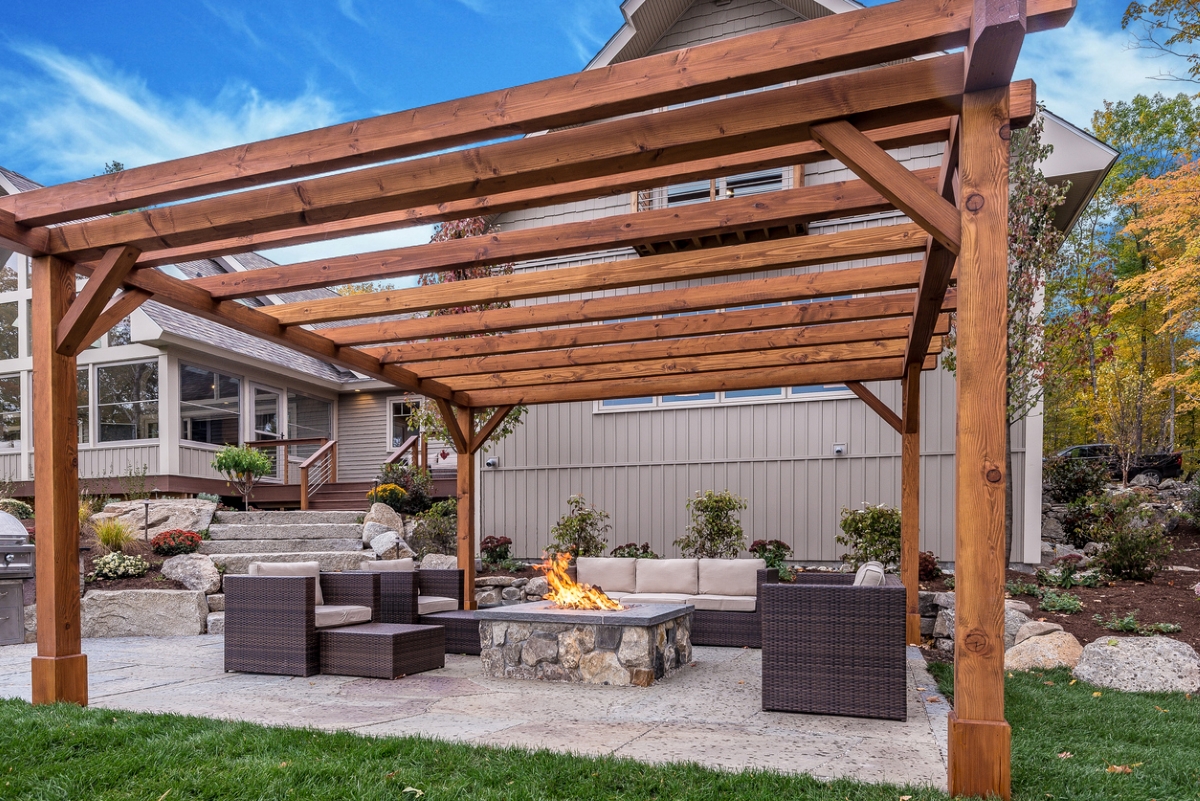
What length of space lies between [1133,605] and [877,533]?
8.21 feet

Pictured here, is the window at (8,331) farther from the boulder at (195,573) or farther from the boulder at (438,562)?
the boulder at (438,562)

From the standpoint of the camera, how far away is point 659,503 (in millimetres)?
12352

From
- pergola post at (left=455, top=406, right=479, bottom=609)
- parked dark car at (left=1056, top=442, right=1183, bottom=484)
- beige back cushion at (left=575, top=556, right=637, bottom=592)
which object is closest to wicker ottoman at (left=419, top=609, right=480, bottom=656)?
pergola post at (left=455, top=406, right=479, bottom=609)

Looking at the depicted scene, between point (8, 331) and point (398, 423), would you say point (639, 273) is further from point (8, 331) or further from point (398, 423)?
point (8, 331)

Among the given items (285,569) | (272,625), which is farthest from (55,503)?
(285,569)

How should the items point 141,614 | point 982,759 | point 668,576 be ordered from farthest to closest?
point 141,614
point 668,576
point 982,759

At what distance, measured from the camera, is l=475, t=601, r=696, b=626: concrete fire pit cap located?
21.7ft

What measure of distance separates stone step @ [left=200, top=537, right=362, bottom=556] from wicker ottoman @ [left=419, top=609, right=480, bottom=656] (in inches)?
175

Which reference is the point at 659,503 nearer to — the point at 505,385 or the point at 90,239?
the point at 505,385

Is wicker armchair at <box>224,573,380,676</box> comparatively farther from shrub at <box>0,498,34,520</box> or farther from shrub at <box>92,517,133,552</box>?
shrub at <box>0,498,34,520</box>

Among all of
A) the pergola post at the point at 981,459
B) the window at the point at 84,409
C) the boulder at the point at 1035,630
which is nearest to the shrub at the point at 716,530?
the boulder at the point at 1035,630

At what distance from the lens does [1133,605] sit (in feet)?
27.8

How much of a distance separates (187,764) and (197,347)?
1171 cm

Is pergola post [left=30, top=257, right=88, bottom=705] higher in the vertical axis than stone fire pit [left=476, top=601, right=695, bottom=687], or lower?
higher
